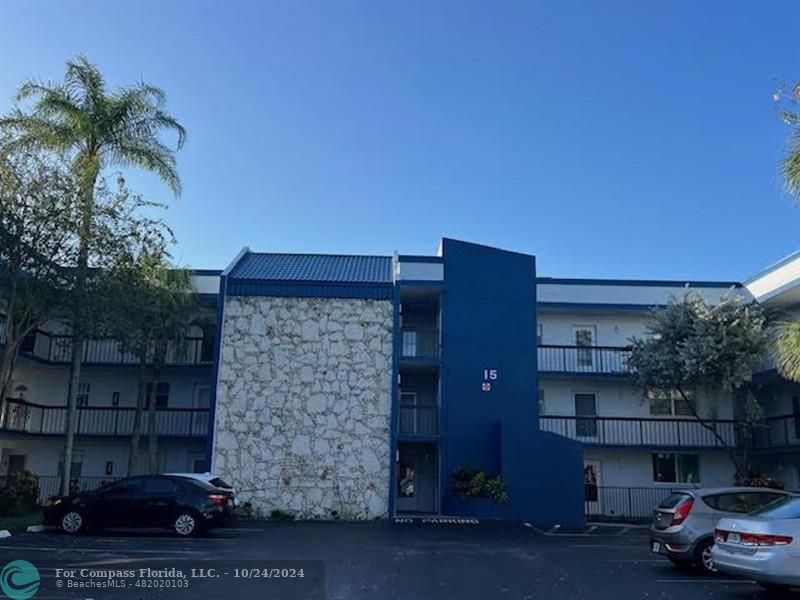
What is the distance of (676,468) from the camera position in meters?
27.0

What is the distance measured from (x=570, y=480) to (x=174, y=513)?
481 inches

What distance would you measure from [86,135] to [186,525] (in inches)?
451

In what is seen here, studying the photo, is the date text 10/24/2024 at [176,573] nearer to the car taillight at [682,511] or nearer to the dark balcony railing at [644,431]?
the car taillight at [682,511]

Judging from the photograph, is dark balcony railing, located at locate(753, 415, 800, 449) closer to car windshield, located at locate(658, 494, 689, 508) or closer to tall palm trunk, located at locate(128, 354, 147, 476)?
car windshield, located at locate(658, 494, 689, 508)

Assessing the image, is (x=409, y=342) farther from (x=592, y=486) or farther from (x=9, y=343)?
(x=9, y=343)

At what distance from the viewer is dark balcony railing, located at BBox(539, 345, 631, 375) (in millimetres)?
26922

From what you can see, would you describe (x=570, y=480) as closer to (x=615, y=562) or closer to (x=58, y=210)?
(x=615, y=562)

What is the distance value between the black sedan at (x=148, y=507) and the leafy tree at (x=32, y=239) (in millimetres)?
4134

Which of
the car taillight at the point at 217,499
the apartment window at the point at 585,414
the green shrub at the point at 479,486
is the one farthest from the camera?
the apartment window at the point at 585,414

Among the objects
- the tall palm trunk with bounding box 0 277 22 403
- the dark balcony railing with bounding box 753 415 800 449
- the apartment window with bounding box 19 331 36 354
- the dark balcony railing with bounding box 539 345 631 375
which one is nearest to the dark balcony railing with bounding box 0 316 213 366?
the apartment window with bounding box 19 331 36 354

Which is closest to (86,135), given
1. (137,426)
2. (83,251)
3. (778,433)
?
(83,251)

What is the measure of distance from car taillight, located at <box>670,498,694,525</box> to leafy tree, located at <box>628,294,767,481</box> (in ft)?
38.4

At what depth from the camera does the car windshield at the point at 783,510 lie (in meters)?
9.91

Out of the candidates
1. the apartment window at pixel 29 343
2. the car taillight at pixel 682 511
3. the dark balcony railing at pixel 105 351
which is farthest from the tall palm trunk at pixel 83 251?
the car taillight at pixel 682 511
